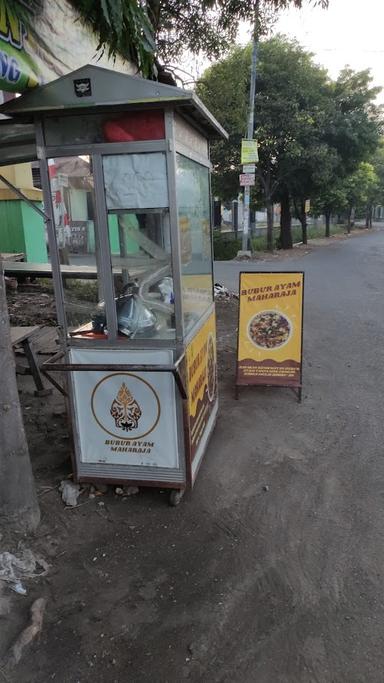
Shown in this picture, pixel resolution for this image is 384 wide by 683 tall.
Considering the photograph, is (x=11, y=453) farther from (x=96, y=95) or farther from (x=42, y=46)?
(x=42, y=46)

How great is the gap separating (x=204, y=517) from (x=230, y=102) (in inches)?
431

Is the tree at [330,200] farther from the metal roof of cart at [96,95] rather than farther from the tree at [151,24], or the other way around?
the metal roof of cart at [96,95]

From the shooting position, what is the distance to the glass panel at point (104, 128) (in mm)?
2863

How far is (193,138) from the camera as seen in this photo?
3.42 meters

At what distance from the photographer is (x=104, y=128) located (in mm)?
2938

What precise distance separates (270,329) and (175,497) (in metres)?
2.26

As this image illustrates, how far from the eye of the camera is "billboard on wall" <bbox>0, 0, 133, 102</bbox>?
8.71 feet

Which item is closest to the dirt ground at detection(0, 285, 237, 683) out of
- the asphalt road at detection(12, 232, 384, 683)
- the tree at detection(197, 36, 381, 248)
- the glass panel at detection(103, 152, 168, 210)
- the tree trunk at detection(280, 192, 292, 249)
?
the asphalt road at detection(12, 232, 384, 683)

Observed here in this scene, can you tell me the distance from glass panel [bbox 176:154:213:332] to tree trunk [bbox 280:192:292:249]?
21.1 m

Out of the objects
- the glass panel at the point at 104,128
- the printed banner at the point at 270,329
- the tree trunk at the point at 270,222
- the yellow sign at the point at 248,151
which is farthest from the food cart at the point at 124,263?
the tree trunk at the point at 270,222

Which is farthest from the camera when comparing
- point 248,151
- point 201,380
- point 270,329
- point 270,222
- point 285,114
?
point 270,222

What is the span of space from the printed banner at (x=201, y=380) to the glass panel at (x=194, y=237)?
16cm

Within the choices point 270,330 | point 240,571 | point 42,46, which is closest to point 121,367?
point 240,571

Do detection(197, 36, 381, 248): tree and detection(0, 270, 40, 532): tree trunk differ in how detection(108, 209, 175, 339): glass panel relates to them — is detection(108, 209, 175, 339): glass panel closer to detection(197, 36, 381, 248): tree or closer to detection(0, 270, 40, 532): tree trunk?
detection(0, 270, 40, 532): tree trunk
